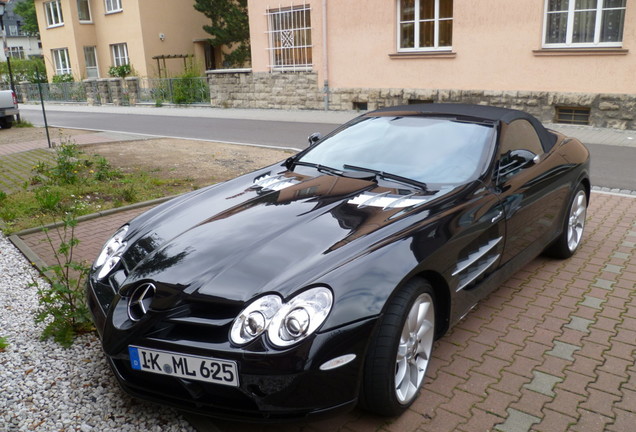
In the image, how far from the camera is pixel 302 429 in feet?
9.35

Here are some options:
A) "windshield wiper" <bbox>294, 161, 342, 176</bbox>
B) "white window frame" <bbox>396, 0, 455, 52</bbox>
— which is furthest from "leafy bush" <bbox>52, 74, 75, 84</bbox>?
"windshield wiper" <bbox>294, 161, 342, 176</bbox>

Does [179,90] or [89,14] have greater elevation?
[89,14]

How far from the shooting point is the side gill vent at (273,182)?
13.1 ft

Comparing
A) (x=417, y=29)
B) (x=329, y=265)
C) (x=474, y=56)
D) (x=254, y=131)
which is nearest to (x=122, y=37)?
(x=254, y=131)

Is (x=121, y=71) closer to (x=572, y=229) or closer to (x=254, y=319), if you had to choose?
(x=572, y=229)

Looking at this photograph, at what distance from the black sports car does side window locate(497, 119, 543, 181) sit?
17 millimetres

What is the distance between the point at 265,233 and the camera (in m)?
3.15

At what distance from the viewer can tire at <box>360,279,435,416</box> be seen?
264 centimetres

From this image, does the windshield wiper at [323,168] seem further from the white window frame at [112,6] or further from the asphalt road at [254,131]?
the white window frame at [112,6]

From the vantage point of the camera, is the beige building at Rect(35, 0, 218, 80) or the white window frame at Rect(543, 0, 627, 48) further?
the beige building at Rect(35, 0, 218, 80)

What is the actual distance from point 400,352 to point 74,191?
Answer: 249 inches

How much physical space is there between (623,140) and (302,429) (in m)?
11.2

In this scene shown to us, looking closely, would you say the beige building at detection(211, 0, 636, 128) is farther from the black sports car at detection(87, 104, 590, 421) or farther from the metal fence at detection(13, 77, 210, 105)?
the black sports car at detection(87, 104, 590, 421)

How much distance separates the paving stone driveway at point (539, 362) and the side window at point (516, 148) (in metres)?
1.01
